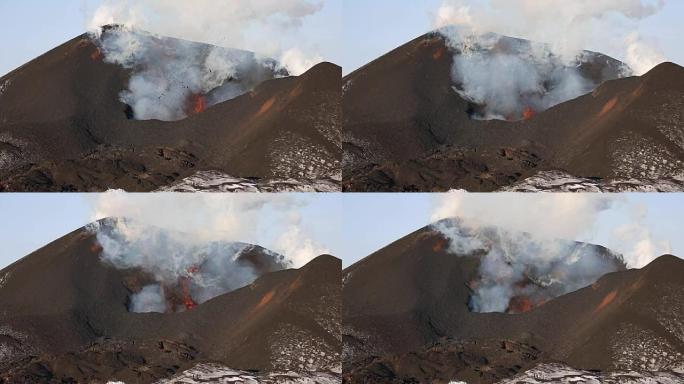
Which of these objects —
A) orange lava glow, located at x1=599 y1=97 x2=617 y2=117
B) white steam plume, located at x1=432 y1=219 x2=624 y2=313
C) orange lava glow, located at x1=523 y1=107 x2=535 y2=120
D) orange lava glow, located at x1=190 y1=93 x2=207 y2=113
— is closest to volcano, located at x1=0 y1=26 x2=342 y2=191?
orange lava glow, located at x1=190 y1=93 x2=207 y2=113

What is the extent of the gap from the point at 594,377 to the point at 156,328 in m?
5.76

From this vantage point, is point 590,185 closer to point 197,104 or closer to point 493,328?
point 493,328

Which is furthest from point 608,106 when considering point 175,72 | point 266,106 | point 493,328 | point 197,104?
point 175,72

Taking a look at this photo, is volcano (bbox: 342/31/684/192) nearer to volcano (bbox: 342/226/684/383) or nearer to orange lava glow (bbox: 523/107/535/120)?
orange lava glow (bbox: 523/107/535/120)

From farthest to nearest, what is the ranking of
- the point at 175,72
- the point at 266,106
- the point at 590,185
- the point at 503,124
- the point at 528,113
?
the point at 175,72 → the point at 528,113 → the point at 503,124 → the point at 266,106 → the point at 590,185

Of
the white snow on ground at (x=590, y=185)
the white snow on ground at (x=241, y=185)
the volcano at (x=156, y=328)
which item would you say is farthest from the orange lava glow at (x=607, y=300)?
the white snow on ground at (x=241, y=185)

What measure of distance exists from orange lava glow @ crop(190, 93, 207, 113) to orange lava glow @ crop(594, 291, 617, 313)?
6.23 m

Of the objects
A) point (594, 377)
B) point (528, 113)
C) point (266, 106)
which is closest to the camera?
point (594, 377)

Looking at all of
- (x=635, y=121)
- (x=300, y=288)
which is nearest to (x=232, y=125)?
(x=300, y=288)

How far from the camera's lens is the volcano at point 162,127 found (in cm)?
1120

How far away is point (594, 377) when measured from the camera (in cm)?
1048

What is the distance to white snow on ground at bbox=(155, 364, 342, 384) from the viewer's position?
34.6 ft

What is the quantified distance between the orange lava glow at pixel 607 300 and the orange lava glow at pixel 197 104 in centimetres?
623

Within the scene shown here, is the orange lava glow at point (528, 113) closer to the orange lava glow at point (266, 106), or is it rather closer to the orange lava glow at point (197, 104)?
the orange lava glow at point (266, 106)
